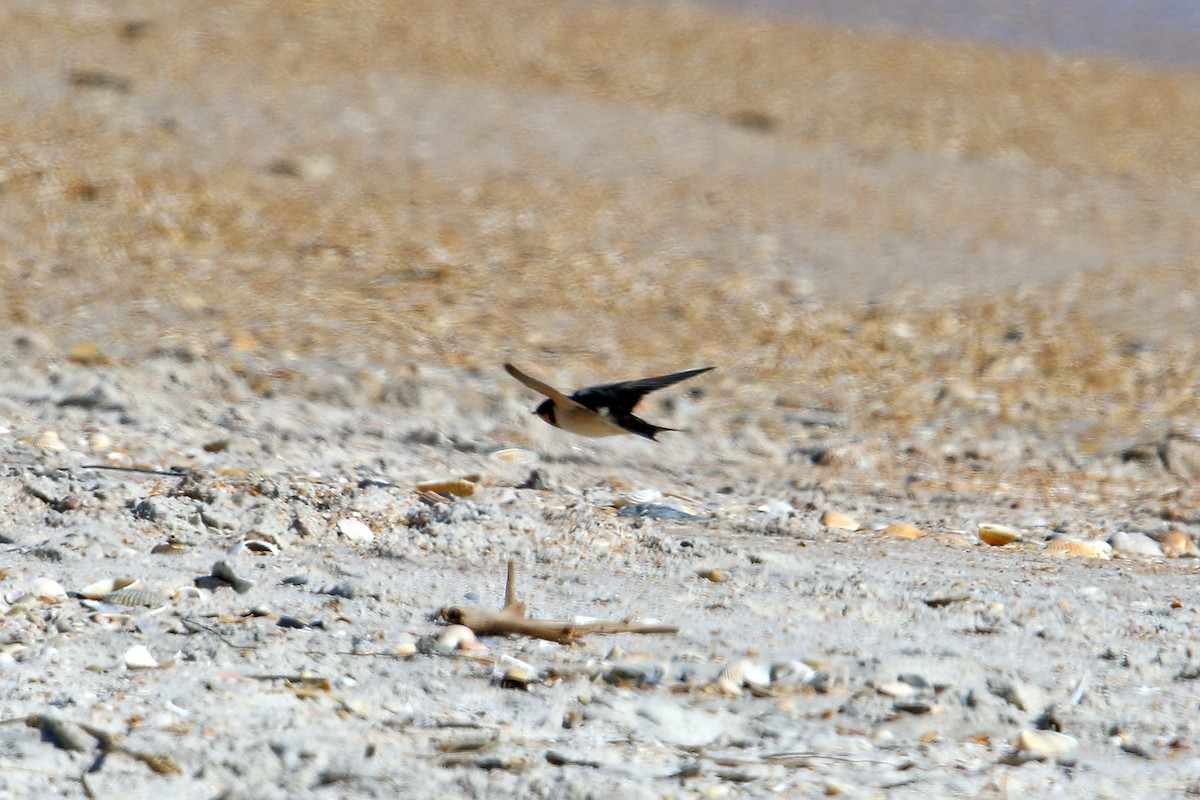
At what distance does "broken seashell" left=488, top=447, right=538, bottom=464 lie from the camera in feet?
15.8

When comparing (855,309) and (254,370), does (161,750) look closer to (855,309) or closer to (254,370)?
(254,370)

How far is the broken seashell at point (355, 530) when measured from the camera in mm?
3596

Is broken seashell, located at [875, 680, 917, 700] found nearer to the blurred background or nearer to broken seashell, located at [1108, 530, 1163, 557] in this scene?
broken seashell, located at [1108, 530, 1163, 557]

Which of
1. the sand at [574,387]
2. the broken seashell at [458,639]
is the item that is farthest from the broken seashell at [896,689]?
the broken seashell at [458,639]

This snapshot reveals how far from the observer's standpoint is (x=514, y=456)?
4832 millimetres

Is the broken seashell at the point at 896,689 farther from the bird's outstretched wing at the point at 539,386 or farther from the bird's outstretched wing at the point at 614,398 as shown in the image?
the bird's outstretched wing at the point at 614,398

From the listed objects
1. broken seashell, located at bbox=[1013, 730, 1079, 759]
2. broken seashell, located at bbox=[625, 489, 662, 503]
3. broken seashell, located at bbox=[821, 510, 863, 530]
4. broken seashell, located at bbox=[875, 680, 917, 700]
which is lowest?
broken seashell, located at bbox=[625, 489, 662, 503]

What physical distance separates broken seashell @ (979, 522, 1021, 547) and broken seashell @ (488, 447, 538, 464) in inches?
54.2

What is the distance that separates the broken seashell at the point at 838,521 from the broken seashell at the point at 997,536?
0.31 m

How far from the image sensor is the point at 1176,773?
2527mm

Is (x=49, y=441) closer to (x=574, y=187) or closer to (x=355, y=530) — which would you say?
(x=355, y=530)

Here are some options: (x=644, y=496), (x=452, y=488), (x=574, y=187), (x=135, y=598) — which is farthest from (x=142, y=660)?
(x=574, y=187)

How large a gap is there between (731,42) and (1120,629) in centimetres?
989

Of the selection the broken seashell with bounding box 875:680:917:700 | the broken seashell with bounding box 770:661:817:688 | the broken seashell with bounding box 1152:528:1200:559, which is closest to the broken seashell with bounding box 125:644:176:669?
the broken seashell with bounding box 770:661:817:688
